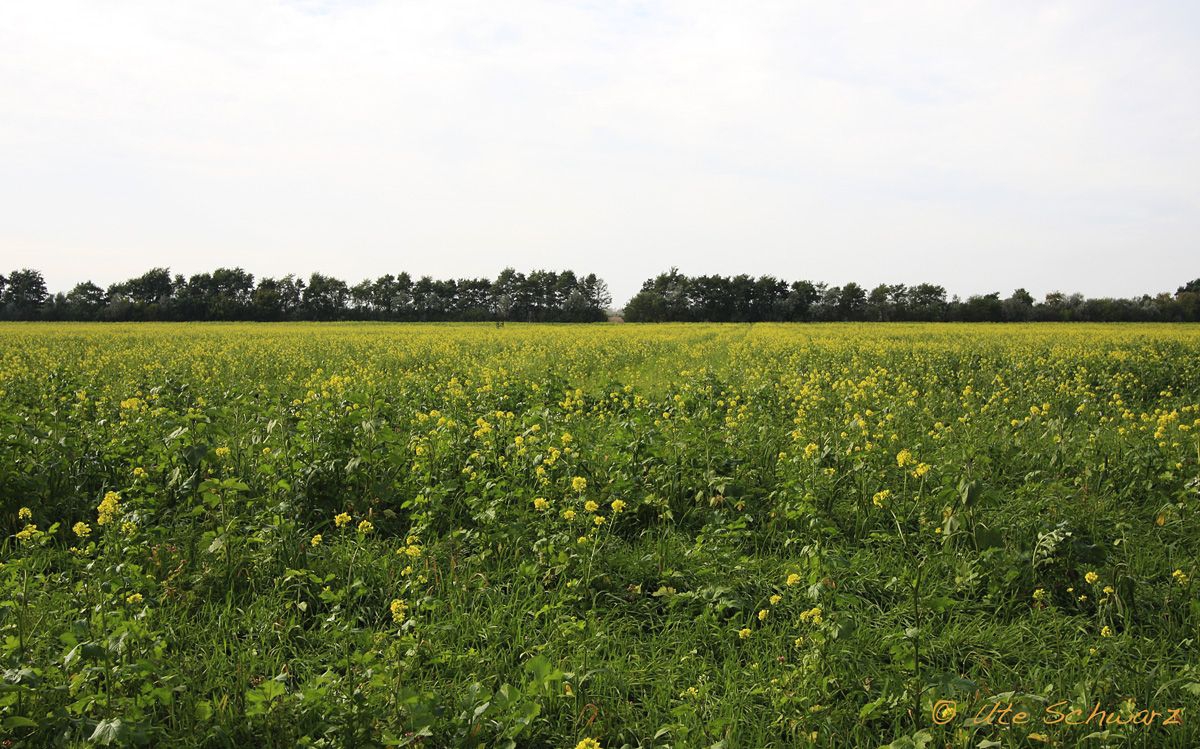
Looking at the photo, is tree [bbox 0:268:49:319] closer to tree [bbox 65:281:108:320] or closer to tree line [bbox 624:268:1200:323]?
tree [bbox 65:281:108:320]

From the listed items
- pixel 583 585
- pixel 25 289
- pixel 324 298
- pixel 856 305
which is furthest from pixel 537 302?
pixel 583 585

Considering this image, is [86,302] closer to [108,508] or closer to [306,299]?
[306,299]

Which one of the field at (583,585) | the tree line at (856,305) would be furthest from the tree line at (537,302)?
the field at (583,585)

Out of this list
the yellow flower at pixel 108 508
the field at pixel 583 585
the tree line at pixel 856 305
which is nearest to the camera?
the field at pixel 583 585

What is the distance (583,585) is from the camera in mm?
3676

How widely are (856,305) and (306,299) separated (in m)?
65.1

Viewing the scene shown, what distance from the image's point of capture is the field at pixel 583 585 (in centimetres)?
252

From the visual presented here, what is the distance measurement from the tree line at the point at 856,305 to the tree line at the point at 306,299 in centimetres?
963

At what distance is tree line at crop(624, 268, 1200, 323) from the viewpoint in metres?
58.5

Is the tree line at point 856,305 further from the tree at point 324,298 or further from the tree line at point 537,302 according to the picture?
the tree at point 324,298

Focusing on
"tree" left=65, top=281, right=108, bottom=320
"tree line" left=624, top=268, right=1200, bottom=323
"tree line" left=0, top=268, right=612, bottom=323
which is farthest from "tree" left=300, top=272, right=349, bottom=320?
"tree line" left=624, top=268, right=1200, bottom=323

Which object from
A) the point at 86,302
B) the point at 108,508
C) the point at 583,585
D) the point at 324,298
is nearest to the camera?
the point at 108,508

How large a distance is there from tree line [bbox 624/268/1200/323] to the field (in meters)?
63.6

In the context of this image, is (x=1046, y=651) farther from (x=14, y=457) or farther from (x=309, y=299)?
(x=309, y=299)
